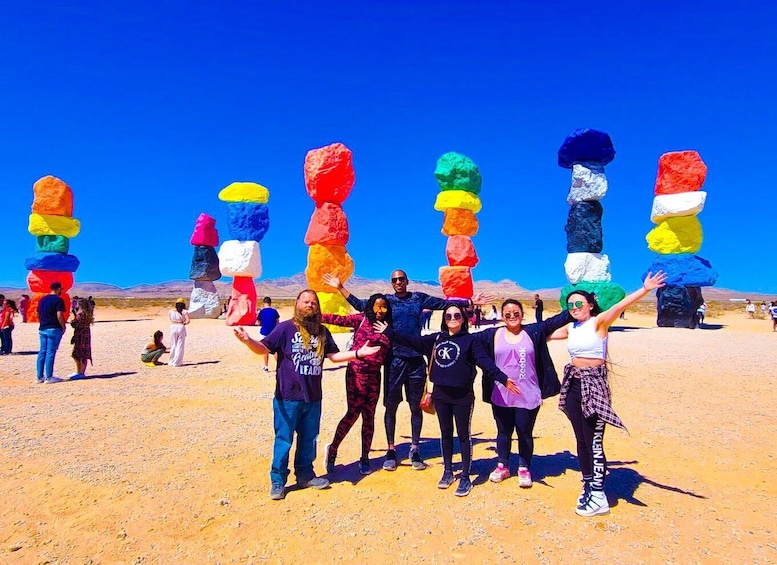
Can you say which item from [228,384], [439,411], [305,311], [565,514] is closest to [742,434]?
[565,514]

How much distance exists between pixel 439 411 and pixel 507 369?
62 centimetres

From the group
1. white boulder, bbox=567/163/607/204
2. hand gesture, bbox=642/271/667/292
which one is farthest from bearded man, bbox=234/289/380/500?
white boulder, bbox=567/163/607/204

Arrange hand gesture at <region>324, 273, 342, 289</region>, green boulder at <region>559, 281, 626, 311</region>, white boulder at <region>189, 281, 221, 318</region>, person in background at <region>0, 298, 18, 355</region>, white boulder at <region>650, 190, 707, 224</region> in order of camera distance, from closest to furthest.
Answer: hand gesture at <region>324, 273, 342, 289</region> < person in background at <region>0, 298, 18, 355</region> < green boulder at <region>559, 281, 626, 311</region> < white boulder at <region>650, 190, 707, 224</region> < white boulder at <region>189, 281, 221, 318</region>

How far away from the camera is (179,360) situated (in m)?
9.84

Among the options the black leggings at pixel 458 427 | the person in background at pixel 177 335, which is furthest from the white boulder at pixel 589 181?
the black leggings at pixel 458 427

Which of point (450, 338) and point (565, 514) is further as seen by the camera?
point (450, 338)

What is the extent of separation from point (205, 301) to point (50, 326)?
1414cm

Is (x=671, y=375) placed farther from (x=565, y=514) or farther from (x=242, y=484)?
(x=242, y=484)

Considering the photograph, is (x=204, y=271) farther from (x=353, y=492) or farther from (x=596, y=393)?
(x=596, y=393)

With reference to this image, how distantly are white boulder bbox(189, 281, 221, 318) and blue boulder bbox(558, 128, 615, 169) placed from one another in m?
15.0

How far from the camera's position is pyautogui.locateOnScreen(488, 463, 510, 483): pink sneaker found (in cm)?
393

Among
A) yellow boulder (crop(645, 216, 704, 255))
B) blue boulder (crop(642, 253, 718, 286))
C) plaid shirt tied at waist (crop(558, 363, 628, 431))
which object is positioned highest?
yellow boulder (crop(645, 216, 704, 255))

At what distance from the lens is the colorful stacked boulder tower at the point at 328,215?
14414 mm

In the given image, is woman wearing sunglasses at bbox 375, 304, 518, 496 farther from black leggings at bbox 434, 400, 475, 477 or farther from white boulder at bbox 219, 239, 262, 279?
white boulder at bbox 219, 239, 262, 279
